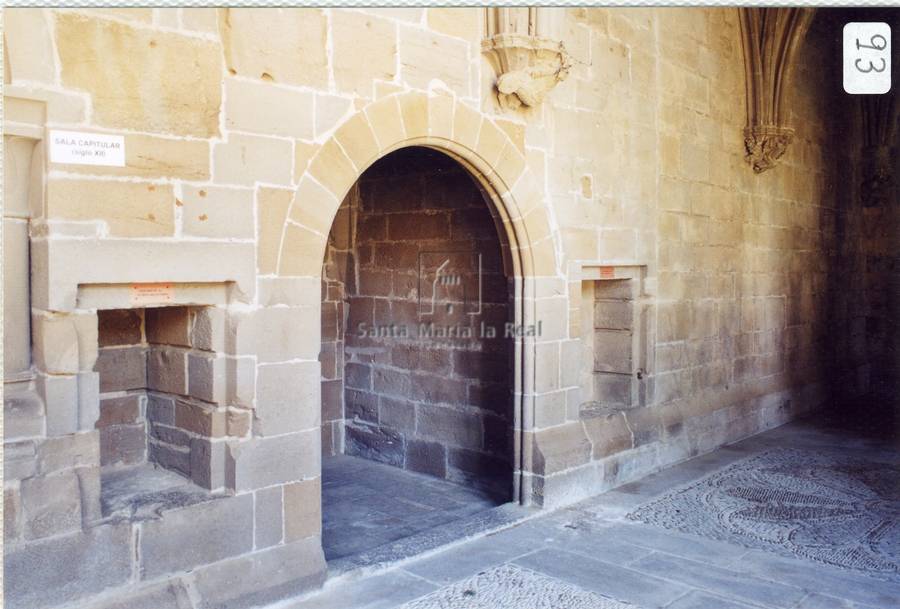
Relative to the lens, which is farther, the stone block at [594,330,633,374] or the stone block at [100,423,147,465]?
the stone block at [594,330,633,374]

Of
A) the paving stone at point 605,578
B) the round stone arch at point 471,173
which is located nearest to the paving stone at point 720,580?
the paving stone at point 605,578

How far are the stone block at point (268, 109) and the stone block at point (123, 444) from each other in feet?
4.80

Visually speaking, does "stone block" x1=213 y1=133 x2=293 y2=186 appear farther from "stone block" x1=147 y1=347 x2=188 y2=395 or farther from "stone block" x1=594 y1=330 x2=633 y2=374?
"stone block" x1=594 y1=330 x2=633 y2=374

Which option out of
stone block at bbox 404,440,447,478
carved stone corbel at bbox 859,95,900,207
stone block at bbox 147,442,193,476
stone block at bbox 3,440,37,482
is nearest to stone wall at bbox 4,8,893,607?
stone block at bbox 3,440,37,482

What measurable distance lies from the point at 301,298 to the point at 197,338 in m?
0.47

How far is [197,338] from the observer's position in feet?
11.6

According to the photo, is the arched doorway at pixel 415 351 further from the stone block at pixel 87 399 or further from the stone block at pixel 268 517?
the stone block at pixel 87 399

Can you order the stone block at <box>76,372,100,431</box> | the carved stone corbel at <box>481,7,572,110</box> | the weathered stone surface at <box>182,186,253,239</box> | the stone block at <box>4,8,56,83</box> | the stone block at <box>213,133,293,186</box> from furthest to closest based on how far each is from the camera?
1. the carved stone corbel at <box>481,7,572,110</box>
2. the stone block at <box>213,133,293,186</box>
3. the weathered stone surface at <box>182,186,253,239</box>
4. the stone block at <box>76,372,100,431</box>
5. the stone block at <box>4,8,56,83</box>

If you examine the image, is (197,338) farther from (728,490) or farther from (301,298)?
(728,490)

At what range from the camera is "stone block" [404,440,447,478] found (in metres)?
5.75

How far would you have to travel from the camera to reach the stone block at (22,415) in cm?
288

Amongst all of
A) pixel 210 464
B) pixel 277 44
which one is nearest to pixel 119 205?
pixel 277 44

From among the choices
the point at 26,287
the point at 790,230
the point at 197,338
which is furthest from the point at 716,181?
the point at 26,287

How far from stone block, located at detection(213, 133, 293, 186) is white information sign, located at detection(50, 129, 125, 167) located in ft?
1.32
